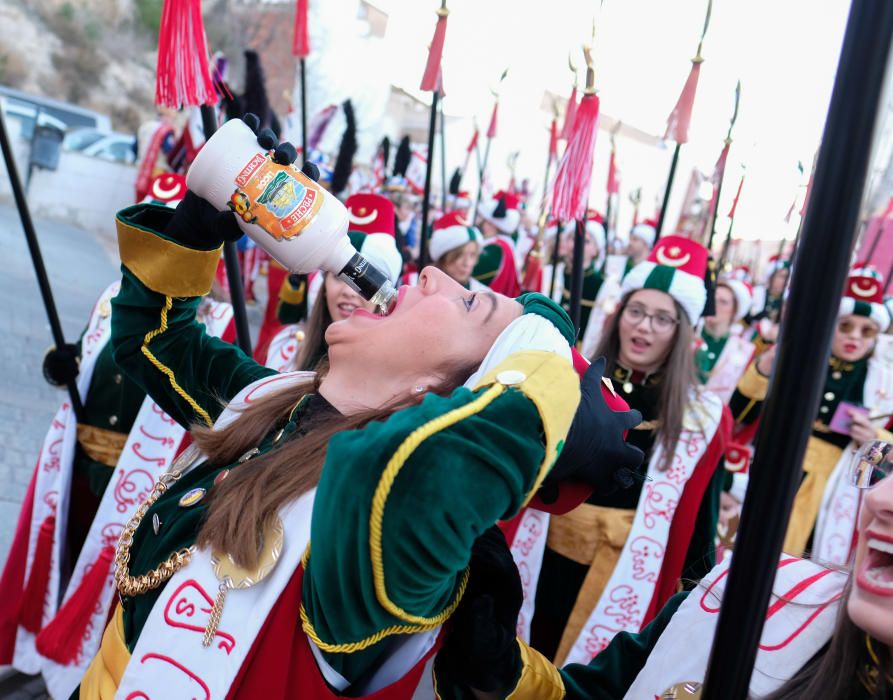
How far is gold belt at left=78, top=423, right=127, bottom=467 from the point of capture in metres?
2.69

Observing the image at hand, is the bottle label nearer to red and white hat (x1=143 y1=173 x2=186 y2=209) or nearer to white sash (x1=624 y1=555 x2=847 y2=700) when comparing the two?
white sash (x1=624 y1=555 x2=847 y2=700)

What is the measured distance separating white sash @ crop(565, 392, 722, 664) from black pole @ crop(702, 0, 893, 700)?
7.25 ft

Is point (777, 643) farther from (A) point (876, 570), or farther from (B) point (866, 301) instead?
(B) point (866, 301)

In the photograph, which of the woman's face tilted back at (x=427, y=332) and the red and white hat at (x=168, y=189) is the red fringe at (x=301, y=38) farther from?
the woman's face tilted back at (x=427, y=332)

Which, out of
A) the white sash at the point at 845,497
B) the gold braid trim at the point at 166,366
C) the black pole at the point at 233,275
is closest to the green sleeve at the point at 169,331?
the gold braid trim at the point at 166,366

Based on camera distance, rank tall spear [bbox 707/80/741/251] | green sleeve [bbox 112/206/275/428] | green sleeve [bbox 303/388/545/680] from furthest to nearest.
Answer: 1. tall spear [bbox 707/80/741/251]
2. green sleeve [bbox 112/206/275/428]
3. green sleeve [bbox 303/388/545/680]

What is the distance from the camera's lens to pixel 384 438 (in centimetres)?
86

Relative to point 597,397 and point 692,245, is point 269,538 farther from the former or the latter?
point 692,245

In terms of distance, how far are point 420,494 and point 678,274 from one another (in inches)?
97.6

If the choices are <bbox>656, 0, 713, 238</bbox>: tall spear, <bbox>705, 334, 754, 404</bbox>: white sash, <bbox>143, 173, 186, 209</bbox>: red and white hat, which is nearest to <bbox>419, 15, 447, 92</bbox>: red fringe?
<bbox>656, 0, 713, 238</bbox>: tall spear

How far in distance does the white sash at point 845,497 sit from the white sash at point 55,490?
3.58 meters

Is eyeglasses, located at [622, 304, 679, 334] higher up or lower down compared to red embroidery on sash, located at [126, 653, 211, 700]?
higher up

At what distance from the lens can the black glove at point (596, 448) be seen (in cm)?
105

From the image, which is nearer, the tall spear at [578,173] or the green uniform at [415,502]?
the green uniform at [415,502]
